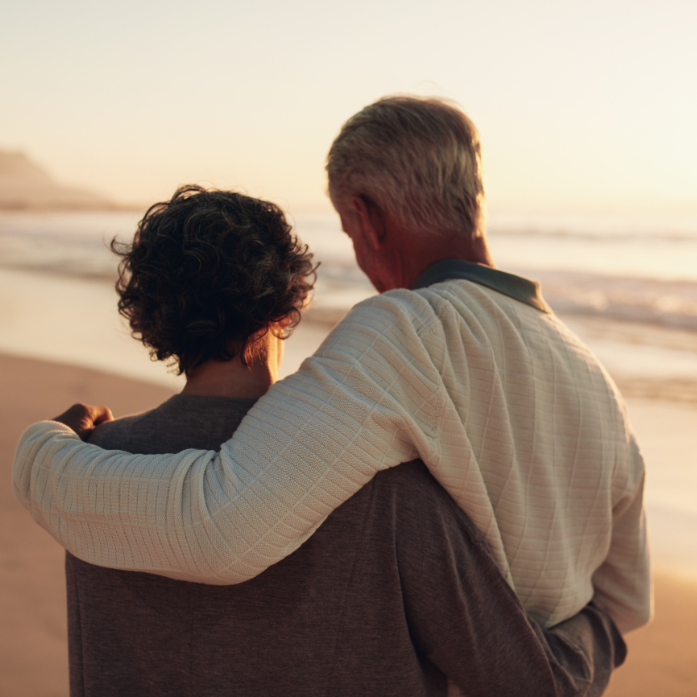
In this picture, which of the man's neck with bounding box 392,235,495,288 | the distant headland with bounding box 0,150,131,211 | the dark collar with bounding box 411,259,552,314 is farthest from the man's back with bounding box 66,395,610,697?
the distant headland with bounding box 0,150,131,211

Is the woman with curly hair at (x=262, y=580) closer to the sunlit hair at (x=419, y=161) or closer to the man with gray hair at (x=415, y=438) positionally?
the man with gray hair at (x=415, y=438)

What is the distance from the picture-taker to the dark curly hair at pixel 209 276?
4.10ft

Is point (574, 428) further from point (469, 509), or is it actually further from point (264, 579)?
point (264, 579)

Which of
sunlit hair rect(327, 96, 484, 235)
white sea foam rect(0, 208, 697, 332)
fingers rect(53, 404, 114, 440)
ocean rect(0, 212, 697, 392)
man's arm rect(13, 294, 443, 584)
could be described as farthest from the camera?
white sea foam rect(0, 208, 697, 332)

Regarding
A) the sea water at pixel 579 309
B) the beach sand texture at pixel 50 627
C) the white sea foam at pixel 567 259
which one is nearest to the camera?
the beach sand texture at pixel 50 627

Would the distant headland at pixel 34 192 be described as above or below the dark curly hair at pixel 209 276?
below

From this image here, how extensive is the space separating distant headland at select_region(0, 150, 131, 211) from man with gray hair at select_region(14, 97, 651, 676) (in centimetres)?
4466

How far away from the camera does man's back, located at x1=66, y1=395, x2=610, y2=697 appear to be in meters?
1.21

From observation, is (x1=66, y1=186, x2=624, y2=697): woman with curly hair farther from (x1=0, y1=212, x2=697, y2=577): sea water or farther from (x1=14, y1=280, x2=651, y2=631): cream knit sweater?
(x1=0, y1=212, x2=697, y2=577): sea water

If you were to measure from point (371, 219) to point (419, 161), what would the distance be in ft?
0.63

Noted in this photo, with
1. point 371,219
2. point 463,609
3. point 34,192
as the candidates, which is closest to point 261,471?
point 463,609

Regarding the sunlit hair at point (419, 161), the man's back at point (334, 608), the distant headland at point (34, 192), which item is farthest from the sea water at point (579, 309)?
the distant headland at point (34, 192)

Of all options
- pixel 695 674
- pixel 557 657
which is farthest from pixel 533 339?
pixel 695 674

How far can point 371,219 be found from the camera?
164 centimetres
